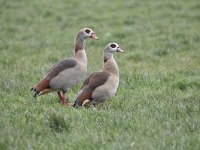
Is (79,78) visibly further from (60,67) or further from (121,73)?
(121,73)

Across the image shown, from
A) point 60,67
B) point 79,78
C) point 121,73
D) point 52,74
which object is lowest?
point 121,73

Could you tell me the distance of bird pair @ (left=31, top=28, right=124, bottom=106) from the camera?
8.37 m

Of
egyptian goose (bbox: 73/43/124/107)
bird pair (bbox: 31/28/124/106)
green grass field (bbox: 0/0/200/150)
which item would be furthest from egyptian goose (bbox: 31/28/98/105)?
egyptian goose (bbox: 73/43/124/107)

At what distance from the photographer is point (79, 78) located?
29.9 ft

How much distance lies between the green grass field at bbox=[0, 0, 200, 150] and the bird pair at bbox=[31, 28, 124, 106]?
25cm

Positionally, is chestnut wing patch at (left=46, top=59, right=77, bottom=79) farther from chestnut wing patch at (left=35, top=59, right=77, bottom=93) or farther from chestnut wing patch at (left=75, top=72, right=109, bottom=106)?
chestnut wing patch at (left=75, top=72, right=109, bottom=106)

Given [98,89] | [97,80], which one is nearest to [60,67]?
[97,80]

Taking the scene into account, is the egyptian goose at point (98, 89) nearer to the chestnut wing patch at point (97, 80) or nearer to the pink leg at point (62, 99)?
the chestnut wing patch at point (97, 80)

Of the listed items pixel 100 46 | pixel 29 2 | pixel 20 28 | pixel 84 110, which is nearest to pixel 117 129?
pixel 84 110

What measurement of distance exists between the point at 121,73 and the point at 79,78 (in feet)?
8.33

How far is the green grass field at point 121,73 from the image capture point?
21.7 ft

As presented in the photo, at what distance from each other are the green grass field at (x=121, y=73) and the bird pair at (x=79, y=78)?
252 mm

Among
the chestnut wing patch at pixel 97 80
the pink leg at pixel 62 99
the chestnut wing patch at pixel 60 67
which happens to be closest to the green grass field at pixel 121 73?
the pink leg at pixel 62 99

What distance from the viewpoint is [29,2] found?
2422 centimetres
